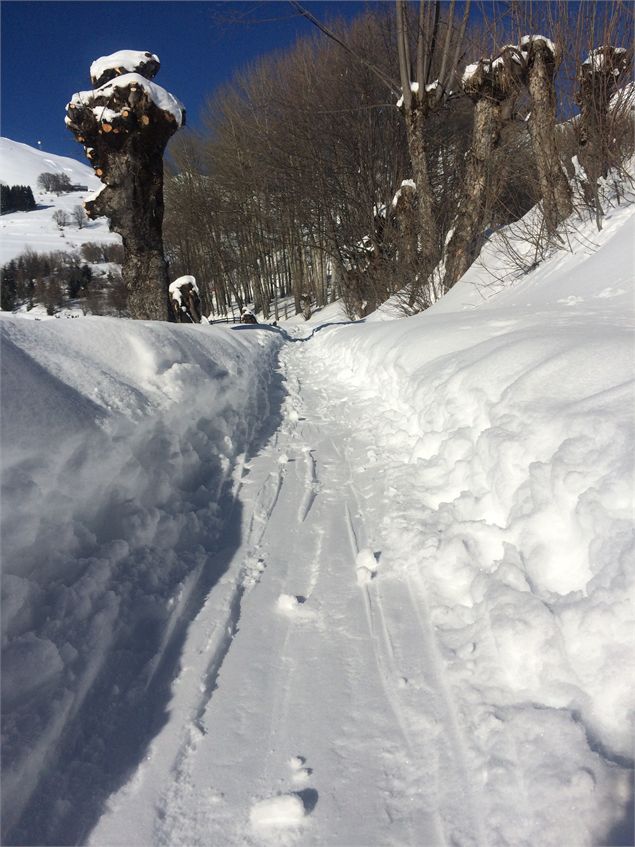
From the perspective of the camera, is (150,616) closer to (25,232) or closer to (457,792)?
(457,792)

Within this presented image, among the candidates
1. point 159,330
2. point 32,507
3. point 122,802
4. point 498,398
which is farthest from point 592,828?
point 159,330

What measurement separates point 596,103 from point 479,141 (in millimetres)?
3363

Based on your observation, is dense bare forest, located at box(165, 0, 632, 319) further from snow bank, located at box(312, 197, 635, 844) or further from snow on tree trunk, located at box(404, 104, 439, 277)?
snow bank, located at box(312, 197, 635, 844)

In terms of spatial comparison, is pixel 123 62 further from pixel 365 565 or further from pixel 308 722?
pixel 308 722

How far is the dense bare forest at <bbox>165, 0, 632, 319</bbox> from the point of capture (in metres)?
5.86

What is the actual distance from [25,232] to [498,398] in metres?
57.6

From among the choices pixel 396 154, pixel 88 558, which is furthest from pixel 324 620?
pixel 396 154

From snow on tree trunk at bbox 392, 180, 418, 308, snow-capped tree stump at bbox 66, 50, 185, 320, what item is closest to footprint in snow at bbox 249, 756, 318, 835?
snow-capped tree stump at bbox 66, 50, 185, 320

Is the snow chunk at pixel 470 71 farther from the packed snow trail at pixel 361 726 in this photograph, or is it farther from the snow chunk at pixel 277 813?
the snow chunk at pixel 277 813

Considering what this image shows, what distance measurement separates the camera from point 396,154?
668 inches

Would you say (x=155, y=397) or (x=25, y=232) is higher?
(x=25, y=232)

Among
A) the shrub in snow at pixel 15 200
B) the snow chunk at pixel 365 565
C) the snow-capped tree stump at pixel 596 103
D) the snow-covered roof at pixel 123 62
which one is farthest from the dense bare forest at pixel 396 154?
the shrub in snow at pixel 15 200

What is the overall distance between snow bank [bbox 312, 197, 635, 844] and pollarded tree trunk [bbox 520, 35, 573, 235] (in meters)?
3.78

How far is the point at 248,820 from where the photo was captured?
108cm
